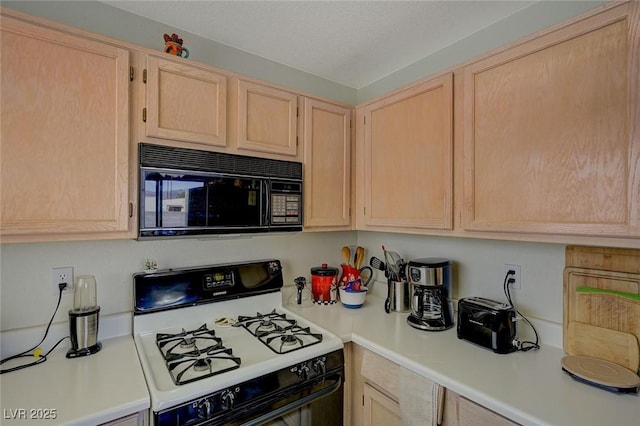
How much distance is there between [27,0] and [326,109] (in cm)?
142

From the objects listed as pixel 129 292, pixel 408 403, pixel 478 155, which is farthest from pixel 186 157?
pixel 408 403

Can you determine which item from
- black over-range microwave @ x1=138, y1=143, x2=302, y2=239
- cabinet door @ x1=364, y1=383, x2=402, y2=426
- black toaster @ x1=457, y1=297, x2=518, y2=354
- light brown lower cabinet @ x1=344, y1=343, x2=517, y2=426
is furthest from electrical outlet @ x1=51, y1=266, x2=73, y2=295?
black toaster @ x1=457, y1=297, x2=518, y2=354

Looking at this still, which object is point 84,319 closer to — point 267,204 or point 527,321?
point 267,204

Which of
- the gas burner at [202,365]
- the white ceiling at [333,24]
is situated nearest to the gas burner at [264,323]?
the gas burner at [202,365]

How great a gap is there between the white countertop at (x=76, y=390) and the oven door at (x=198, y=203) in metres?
0.53

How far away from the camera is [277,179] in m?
1.62

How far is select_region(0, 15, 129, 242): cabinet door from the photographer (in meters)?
1.03

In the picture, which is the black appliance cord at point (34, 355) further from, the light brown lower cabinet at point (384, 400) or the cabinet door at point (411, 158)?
the cabinet door at point (411, 158)

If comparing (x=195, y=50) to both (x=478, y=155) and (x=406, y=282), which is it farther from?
(x=406, y=282)

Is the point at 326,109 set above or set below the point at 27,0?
below

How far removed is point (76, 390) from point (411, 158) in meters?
1.71

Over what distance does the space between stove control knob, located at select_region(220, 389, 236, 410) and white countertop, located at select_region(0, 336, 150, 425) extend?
0.79 ft

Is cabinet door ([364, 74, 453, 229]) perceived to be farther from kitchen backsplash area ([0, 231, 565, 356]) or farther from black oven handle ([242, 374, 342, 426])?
black oven handle ([242, 374, 342, 426])

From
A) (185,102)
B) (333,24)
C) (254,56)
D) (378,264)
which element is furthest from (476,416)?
(254,56)
